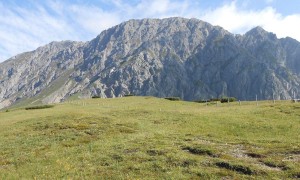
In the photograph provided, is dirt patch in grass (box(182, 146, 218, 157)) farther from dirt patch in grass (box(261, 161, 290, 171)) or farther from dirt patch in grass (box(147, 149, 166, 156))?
dirt patch in grass (box(261, 161, 290, 171))

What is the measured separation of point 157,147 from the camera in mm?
36906

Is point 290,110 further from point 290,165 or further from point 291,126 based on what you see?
point 290,165

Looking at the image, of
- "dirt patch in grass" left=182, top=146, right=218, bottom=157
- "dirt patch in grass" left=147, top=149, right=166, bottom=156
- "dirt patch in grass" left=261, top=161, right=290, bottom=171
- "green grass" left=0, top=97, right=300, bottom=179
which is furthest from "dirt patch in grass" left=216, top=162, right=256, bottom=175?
"dirt patch in grass" left=147, top=149, right=166, bottom=156

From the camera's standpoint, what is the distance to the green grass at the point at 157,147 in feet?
93.7

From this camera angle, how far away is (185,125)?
5409 centimetres

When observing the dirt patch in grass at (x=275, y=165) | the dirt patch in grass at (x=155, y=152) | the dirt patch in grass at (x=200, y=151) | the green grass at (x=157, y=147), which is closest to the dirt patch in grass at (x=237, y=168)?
the green grass at (x=157, y=147)

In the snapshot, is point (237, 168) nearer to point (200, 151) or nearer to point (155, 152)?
point (200, 151)

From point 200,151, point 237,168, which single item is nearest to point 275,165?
point 237,168

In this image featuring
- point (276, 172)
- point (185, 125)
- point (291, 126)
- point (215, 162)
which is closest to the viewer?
point (276, 172)

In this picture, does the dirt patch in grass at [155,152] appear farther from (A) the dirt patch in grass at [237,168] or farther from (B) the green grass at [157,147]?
(A) the dirt patch in grass at [237,168]

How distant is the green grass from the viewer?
28.5 metres

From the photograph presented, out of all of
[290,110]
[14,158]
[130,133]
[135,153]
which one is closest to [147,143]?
[135,153]

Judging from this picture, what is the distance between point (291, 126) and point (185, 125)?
48.9 ft

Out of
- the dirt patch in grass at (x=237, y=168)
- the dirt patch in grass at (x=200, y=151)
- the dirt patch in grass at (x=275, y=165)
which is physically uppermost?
the dirt patch in grass at (x=200, y=151)
